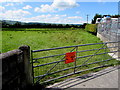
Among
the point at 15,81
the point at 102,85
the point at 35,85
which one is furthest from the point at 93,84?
the point at 15,81

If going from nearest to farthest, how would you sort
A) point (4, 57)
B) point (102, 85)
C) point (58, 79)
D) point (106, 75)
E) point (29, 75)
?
point (4, 57) → point (29, 75) → point (102, 85) → point (58, 79) → point (106, 75)

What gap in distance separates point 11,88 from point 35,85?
902 mm

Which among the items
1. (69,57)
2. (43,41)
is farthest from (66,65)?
(43,41)

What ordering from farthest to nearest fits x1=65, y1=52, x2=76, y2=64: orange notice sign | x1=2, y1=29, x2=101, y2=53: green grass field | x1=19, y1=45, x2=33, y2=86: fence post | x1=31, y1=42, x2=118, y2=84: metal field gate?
x1=2, y1=29, x2=101, y2=53: green grass field → x1=65, y1=52, x2=76, y2=64: orange notice sign → x1=31, y1=42, x2=118, y2=84: metal field gate → x1=19, y1=45, x2=33, y2=86: fence post

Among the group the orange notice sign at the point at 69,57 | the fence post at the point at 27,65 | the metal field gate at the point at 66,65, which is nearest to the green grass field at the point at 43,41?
the metal field gate at the point at 66,65

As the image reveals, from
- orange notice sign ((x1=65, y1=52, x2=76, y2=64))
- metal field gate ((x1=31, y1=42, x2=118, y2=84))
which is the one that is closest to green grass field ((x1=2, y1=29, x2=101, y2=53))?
metal field gate ((x1=31, y1=42, x2=118, y2=84))

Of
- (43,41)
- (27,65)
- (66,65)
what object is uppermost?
(43,41)

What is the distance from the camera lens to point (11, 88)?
2654 millimetres

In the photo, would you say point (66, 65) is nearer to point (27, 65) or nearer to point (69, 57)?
point (69, 57)

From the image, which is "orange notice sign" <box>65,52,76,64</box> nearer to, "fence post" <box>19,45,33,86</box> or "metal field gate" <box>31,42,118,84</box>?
"metal field gate" <box>31,42,118,84</box>

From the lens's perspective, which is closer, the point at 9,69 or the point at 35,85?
the point at 9,69

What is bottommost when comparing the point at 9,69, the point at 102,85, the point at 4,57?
the point at 102,85

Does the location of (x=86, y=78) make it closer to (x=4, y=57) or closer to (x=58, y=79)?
(x=58, y=79)

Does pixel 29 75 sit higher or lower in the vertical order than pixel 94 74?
higher
